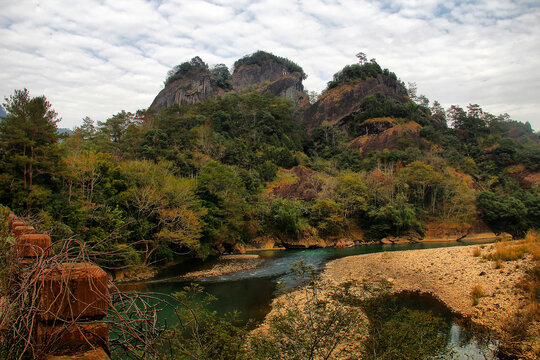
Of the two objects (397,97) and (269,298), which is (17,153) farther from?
(397,97)

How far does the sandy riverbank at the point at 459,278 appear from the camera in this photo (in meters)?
11.5

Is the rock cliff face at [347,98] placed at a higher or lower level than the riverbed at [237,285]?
higher

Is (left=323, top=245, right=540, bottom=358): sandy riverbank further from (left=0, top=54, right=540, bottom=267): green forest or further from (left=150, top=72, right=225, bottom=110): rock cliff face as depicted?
(left=150, top=72, right=225, bottom=110): rock cliff face

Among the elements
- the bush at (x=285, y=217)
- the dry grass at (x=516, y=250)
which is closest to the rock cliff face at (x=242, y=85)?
the bush at (x=285, y=217)

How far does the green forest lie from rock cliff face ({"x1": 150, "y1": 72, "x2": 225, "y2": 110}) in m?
25.7

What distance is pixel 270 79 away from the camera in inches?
3974

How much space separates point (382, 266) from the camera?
21.5 m

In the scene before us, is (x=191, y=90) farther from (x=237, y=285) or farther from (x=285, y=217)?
(x=237, y=285)

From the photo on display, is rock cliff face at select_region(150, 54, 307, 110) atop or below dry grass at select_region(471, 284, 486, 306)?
atop

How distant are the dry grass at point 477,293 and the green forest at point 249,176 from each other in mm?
12741

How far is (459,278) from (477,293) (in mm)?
2881

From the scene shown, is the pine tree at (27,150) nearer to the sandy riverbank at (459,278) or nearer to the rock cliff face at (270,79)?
the sandy riverbank at (459,278)

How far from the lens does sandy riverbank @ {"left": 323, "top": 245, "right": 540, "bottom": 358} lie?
11.5 metres

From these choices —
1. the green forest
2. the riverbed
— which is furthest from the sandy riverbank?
Result: the green forest
